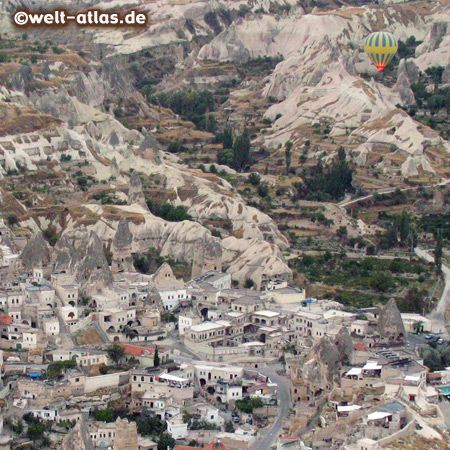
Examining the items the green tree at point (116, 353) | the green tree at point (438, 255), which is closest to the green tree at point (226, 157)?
the green tree at point (438, 255)

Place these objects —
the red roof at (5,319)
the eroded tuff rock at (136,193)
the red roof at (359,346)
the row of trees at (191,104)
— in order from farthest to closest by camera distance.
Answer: the row of trees at (191,104) < the eroded tuff rock at (136,193) < the red roof at (5,319) < the red roof at (359,346)

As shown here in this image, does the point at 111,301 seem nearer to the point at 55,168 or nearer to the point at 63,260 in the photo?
the point at 63,260

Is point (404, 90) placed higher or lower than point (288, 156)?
higher

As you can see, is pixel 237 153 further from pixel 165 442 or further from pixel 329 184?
pixel 165 442

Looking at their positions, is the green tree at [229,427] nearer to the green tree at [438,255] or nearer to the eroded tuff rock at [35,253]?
the eroded tuff rock at [35,253]

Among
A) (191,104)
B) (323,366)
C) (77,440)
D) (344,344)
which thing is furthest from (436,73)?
(77,440)

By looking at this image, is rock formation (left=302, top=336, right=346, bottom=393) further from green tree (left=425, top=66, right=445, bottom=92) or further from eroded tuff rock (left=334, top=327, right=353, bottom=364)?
green tree (left=425, top=66, right=445, bottom=92)
